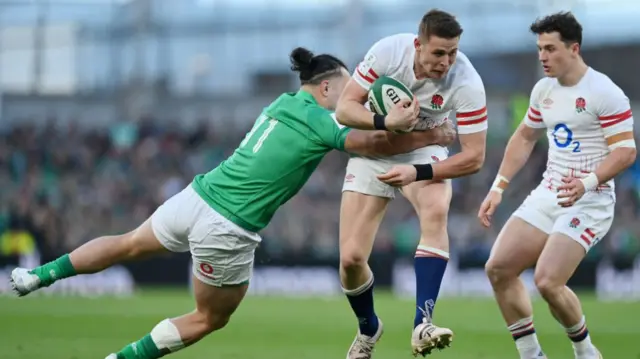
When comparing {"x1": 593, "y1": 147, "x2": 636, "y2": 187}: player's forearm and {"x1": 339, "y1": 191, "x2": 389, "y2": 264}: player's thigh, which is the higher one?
{"x1": 593, "y1": 147, "x2": 636, "y2": 187}: player's forearm

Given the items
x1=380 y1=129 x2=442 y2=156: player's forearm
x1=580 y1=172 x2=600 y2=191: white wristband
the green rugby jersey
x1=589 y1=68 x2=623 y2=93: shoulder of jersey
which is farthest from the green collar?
x1=589 y1=68 x2=623 y2=93: shoulder of jersey

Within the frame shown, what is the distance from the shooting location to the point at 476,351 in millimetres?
11094

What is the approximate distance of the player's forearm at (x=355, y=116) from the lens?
25.7 ft

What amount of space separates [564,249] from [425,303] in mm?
1338

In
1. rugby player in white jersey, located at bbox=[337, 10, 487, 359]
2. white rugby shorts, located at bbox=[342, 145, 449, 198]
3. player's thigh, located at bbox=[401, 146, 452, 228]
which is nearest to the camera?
rugby player in white jersey, located at bbox=[337, 10, 487, 359]

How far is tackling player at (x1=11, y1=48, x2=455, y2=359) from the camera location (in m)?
7.73

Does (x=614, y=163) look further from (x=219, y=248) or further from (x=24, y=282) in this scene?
(x=24, y=282)

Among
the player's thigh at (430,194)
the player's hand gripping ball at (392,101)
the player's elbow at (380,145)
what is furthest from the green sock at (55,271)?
the player's thigh at (430,194)

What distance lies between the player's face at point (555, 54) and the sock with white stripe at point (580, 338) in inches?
76.7

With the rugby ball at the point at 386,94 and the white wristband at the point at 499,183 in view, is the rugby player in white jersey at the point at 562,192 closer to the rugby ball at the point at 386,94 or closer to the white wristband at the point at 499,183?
the white wristband at the point at 499,183

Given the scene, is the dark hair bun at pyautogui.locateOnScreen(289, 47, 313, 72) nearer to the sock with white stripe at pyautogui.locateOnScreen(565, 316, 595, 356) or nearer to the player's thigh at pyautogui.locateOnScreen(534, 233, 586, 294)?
the player's thigh at pyautogui.locateOnScreen(534, 233, 586, 294)

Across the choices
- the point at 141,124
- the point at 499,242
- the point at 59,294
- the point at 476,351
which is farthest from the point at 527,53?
the point at 499,242

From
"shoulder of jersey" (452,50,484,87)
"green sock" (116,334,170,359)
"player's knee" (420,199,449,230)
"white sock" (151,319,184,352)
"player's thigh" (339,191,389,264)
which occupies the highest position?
"shoulder of jersey" (452,50,484,87)

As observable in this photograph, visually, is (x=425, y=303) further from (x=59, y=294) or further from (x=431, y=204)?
(x=59, y=294)
